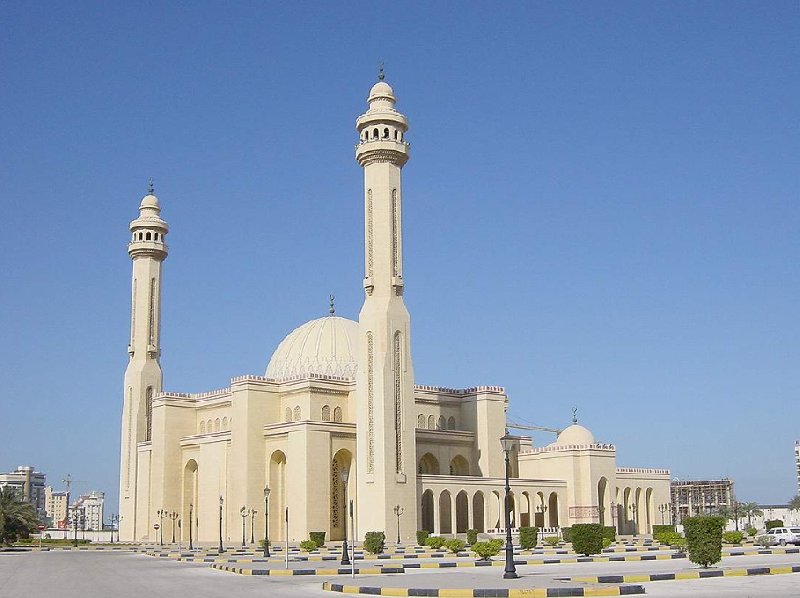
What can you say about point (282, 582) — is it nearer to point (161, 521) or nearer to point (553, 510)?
point (161, 521)

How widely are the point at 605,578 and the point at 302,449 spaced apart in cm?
3714

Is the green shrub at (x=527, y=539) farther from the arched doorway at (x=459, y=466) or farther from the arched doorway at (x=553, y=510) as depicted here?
the arched doorway at (x=553, y=510)

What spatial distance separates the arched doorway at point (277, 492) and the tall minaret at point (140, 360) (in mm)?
11540

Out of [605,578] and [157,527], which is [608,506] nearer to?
[157,527]

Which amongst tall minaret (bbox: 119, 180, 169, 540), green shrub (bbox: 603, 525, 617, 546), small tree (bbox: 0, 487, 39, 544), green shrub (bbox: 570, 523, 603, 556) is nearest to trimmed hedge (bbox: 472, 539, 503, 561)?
green shrub (bbox: 570, 523, 603, 556)

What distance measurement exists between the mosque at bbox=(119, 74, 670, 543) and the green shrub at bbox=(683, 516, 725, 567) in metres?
27.9

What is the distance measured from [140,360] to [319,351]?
1243 cm

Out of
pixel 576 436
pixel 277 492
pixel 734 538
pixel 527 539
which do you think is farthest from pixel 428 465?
pixel 734 538

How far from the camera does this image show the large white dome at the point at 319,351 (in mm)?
68688

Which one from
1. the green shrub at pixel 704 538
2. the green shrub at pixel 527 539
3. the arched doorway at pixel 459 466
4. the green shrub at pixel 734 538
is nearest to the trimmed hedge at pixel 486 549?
the green shrub at pixel 527 539

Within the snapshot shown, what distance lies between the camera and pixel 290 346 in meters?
71.8

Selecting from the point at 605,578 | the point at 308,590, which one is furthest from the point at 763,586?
the point at 308,590

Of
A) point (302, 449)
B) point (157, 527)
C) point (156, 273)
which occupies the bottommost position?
point (157, 527)

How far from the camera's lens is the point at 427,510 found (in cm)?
5869
